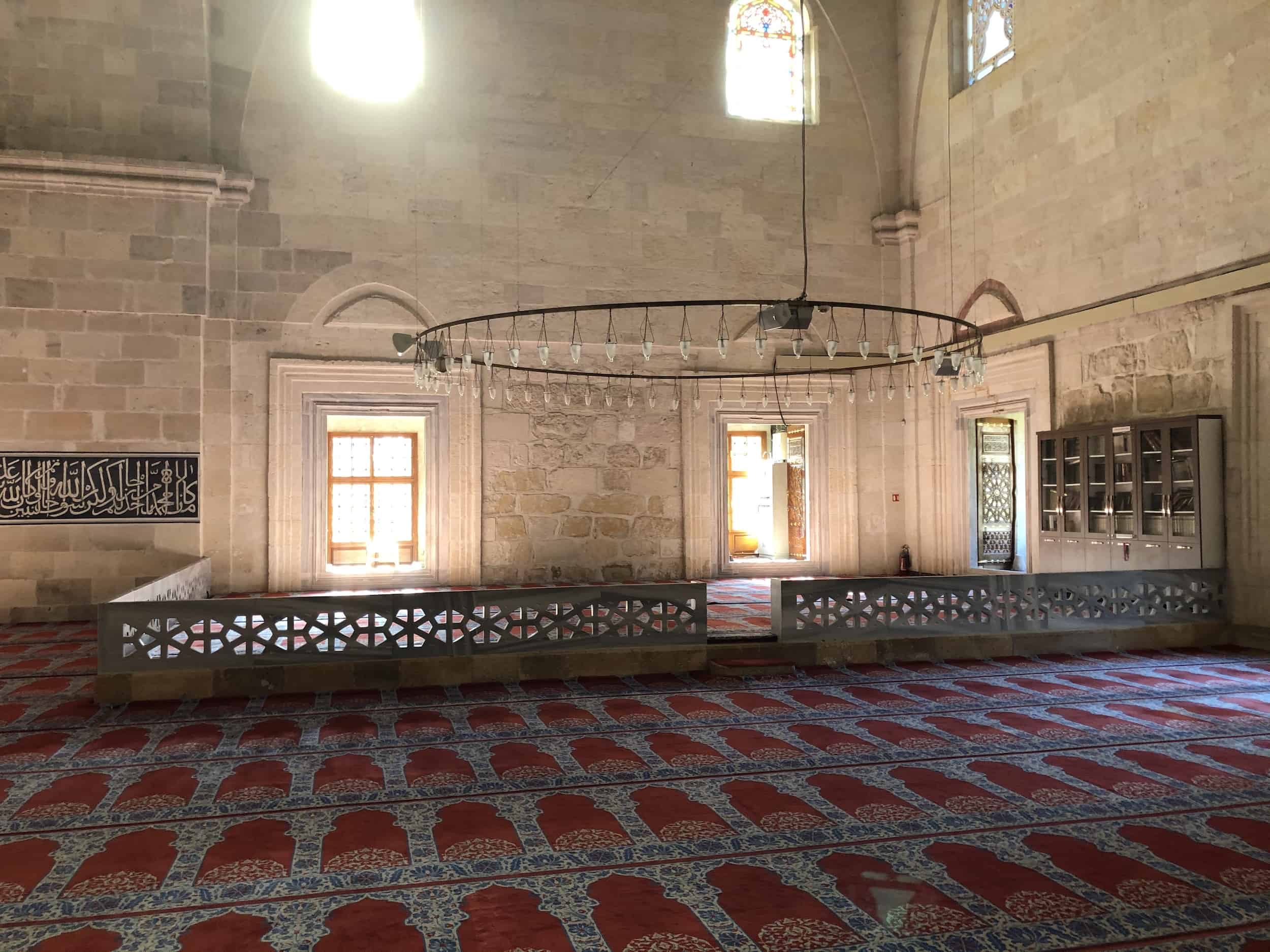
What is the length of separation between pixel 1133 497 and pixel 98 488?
310 inches

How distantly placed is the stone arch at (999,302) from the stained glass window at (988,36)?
1.96m

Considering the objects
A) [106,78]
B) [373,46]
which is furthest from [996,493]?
[106,78]

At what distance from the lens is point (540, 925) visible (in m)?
2.13

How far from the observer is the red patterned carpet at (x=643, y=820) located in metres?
2.12

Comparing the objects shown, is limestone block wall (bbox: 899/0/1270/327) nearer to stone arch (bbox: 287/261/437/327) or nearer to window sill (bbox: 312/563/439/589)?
stone arch (bbox: 287/261/437/327)

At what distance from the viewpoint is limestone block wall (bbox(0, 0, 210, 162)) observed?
25.5ft

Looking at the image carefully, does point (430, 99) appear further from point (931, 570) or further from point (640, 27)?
point (931, 570)

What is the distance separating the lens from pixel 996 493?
30.7ft

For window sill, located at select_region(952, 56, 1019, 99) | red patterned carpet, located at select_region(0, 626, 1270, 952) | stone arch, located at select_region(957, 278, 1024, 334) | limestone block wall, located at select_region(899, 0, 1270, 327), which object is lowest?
red patterned carpet, located at select_region(0, 626, 1270, 952)

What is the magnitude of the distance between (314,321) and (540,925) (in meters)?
7.27

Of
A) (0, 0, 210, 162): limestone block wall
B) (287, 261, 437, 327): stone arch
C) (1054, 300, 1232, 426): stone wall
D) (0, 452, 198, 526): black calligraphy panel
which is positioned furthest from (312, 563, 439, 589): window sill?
(1054, 300, 1232, 426): stone wall

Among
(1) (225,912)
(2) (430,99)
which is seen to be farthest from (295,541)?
(1) (225,912)

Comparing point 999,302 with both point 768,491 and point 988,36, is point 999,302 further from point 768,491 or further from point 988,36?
point 768,491

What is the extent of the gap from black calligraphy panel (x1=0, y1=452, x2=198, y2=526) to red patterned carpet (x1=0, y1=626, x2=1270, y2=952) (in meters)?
3.69
